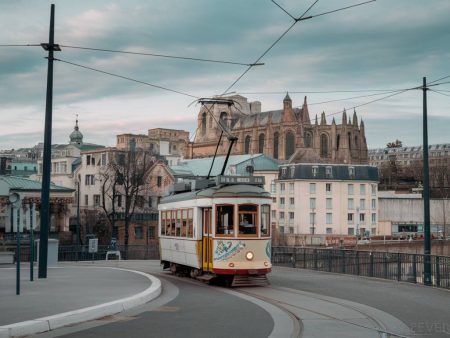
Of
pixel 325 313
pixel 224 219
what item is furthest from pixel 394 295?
pixel 224 219

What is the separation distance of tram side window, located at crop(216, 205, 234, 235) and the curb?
484 centimetres

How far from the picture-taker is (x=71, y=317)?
11.7m

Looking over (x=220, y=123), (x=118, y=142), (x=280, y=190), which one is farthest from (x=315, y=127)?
(x=220, y=123)

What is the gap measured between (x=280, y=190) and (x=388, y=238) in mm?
14889

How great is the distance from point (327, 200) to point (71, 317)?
245 feet

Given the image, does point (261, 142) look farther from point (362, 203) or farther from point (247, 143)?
point (362, 203)

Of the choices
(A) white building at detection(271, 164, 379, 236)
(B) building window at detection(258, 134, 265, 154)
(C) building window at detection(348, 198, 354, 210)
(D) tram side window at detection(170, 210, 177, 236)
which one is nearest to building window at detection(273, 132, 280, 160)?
(B) building window at detection(258, 134, 265, 154)

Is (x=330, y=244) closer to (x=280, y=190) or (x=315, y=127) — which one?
(x=280, y=190)

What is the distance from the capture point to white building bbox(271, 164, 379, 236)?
3310 inches

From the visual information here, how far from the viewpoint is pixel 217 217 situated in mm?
20031

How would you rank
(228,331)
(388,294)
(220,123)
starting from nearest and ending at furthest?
1. (228,331)
2. (388,294)
3. (220,123)

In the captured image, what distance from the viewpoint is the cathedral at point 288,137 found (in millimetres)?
133125

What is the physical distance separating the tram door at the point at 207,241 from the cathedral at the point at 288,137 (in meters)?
107

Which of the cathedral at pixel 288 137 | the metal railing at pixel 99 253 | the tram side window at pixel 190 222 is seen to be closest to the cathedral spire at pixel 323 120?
the cathedral at pixel 288 137
